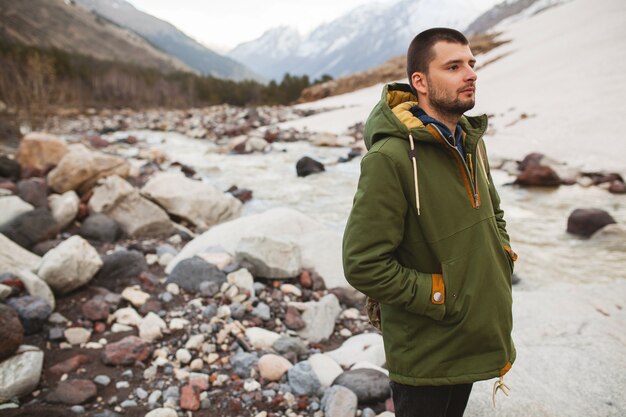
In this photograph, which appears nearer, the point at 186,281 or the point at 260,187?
the point at 186,281

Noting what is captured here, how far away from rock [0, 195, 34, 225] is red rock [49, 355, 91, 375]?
3.23 m

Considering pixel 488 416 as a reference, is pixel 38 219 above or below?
below

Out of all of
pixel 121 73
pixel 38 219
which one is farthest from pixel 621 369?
pixel 121 73

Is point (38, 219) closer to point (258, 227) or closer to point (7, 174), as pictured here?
point (258, 227)

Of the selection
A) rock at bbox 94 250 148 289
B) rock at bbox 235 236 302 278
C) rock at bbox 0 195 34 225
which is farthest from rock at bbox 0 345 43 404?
rock at bbox 0 195 34 225

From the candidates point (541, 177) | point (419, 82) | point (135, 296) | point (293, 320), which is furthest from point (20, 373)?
point (541, 177)

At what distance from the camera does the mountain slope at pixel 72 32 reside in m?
90.9

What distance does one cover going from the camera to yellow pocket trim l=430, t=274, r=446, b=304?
1487mm

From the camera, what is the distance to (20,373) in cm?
271

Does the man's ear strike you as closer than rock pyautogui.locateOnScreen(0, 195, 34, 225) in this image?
Yes

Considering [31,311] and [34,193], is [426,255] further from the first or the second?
[34,193]

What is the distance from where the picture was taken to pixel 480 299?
61.3 inches

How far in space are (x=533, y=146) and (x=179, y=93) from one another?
4746 centimetres

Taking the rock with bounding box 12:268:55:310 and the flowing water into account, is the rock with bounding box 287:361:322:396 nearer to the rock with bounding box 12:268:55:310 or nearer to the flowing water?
the rock with bounding box 12:268:55:310
